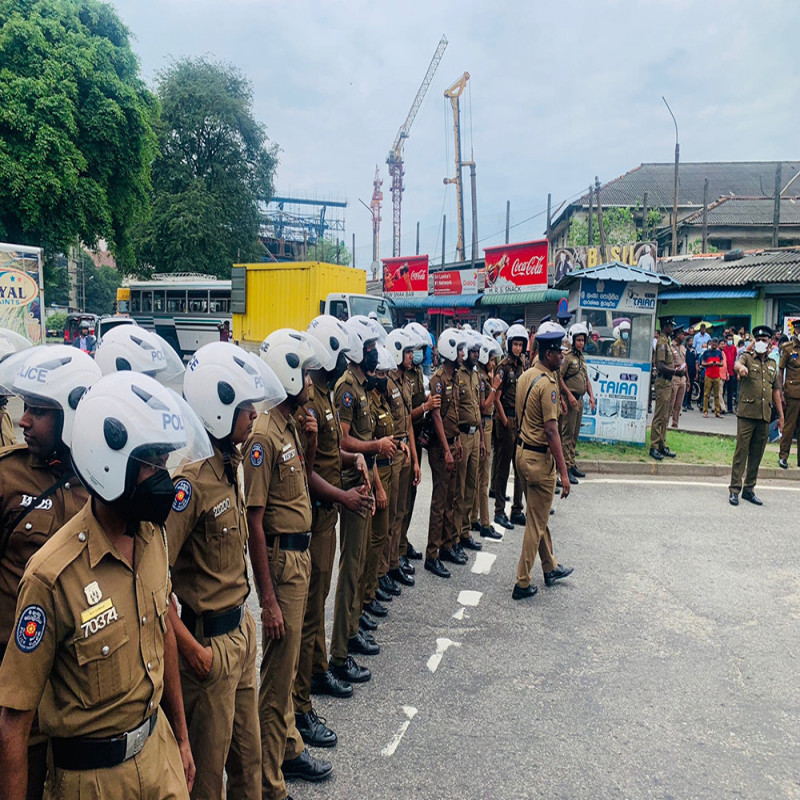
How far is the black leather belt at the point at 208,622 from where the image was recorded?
2422 millimetres

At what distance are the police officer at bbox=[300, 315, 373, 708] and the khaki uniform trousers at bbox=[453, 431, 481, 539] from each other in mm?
2240

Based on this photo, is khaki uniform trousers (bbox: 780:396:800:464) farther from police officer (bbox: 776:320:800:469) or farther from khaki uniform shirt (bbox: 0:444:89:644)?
khaki uniform shirt (bbox: 0:444:89:644)

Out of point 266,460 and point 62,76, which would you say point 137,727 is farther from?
point 62,76

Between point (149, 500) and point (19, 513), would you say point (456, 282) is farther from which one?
point (149, 500)

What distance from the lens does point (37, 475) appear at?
7.86ft

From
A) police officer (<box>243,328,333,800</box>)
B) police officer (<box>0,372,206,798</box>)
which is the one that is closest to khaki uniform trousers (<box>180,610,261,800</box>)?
police officer (<box>243,328,333,800</box>)

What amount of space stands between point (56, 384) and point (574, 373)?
7.83 m

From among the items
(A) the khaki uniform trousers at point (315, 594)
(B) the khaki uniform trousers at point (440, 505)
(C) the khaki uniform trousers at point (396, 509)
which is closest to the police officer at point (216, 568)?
(A) the khaki uniform trousers at point (315, 594)

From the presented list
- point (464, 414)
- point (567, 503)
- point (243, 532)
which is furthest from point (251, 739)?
point (567, 503)

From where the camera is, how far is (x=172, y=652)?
2.03 metres

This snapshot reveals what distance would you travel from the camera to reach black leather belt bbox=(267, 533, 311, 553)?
10.1ft

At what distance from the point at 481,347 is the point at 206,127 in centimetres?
3296

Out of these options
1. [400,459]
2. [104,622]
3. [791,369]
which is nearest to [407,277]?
[791,369]

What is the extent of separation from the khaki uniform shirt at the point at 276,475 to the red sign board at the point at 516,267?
2072 cm
